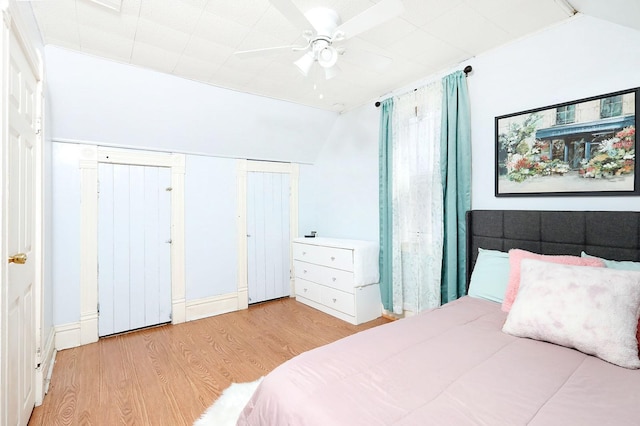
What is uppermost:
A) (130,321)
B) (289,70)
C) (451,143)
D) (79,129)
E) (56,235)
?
(289,70)

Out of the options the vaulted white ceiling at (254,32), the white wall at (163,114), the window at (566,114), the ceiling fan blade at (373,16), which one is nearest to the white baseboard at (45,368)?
the white wall at (163,114)

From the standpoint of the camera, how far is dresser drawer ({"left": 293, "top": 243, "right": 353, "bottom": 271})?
133 inches

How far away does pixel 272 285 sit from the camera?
4.21 m

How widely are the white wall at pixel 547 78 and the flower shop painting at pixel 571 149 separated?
7cm

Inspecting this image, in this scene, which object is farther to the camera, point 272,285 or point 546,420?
point 272,285

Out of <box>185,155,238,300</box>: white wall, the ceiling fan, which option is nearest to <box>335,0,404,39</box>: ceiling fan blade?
the ceiling fan

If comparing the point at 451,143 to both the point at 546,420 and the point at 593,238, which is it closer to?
the point at 593,238

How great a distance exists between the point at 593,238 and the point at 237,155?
11.6 feet

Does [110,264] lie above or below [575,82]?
below

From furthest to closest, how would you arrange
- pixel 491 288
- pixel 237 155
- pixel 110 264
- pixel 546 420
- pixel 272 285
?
1. pixel 272 285
2. pixel 237 155
3. pixel 110 264
4. pixel 491 288
5. pixel 546 420

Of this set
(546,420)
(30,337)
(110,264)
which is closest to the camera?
(546,420)

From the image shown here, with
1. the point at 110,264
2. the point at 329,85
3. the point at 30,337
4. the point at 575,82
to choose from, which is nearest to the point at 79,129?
the point at 110,264

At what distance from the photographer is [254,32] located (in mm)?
2160

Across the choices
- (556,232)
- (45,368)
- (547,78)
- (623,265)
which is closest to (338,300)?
(556,232)
